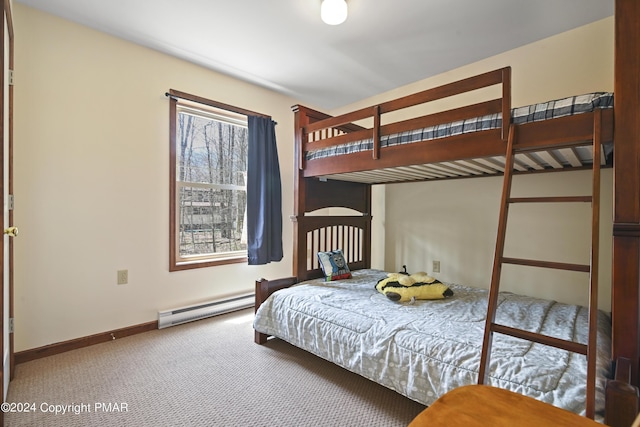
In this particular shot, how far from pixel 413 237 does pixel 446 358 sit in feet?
6.87

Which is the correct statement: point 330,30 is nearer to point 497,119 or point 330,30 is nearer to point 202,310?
point 497,119

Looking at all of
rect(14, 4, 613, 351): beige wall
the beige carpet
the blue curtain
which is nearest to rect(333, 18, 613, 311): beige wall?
rect(14, 4, 613, 351): beige wall

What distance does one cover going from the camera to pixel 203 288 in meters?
3.06

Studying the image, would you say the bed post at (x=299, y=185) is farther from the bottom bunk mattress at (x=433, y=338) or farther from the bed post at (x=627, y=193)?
the bed post at (x=627, y=193)

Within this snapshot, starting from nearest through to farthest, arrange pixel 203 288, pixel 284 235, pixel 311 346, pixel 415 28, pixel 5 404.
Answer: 1. pixel 5 404
2. pixel 311 346
3. pixel 415 28
4. pixel 203 288
5. pixel 284 235

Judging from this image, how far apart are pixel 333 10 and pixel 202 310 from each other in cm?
274

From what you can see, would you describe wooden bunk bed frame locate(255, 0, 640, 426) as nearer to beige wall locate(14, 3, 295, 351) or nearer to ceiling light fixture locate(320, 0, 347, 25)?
ceiling light fixture locate(320, 0, 347, 25)

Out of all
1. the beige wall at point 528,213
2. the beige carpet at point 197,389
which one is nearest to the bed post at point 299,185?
the beige carpet at point 197,389

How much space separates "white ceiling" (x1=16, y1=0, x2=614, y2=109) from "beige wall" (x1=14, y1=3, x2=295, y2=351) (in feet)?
0.81

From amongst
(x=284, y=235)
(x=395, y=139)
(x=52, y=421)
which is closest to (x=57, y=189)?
(x=52, y=421)

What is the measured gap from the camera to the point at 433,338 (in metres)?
1.56

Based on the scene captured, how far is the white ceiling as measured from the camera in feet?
7.05

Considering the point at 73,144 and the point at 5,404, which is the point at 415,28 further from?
the point at 5,404

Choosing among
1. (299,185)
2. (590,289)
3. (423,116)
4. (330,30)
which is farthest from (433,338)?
(330,30)
